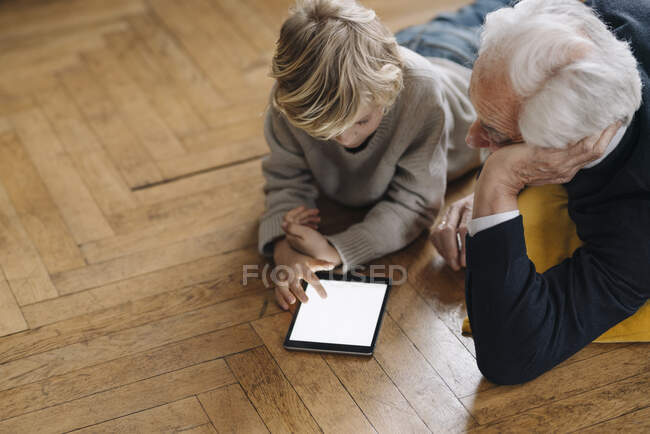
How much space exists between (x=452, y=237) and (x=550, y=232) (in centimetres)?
19

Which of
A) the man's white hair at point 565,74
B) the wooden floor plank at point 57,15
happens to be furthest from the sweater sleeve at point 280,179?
the wooden floor plank at point 57,15

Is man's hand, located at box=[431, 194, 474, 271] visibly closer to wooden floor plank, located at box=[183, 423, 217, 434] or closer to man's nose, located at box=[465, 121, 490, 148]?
man's nose, located at box=[465, 121, 490, 148]

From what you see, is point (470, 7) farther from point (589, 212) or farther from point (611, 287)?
point (611, 287)

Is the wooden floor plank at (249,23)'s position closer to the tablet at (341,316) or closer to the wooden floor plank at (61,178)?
the wooden floor plank at (61,178)

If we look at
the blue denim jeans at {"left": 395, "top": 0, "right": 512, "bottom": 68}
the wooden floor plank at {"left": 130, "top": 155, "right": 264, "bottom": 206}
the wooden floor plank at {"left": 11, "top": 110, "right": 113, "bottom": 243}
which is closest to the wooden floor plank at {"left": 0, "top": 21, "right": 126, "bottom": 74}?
the wooden floor plank at {"left": 11, "top": 110, "right": 113, "bottom": 243}

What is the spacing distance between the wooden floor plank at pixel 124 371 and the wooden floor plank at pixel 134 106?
2.04ft

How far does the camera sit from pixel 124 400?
47.8 inches

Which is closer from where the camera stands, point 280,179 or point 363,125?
point 363,125

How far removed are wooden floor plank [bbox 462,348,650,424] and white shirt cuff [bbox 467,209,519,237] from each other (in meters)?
0.29

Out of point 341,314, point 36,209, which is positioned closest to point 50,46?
point 36,209

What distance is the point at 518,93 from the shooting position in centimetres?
98

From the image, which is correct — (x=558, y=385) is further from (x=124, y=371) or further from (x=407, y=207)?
(x=124, y=371)

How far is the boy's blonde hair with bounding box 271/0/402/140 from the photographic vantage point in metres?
1.14

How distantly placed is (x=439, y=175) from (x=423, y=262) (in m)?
0.18
